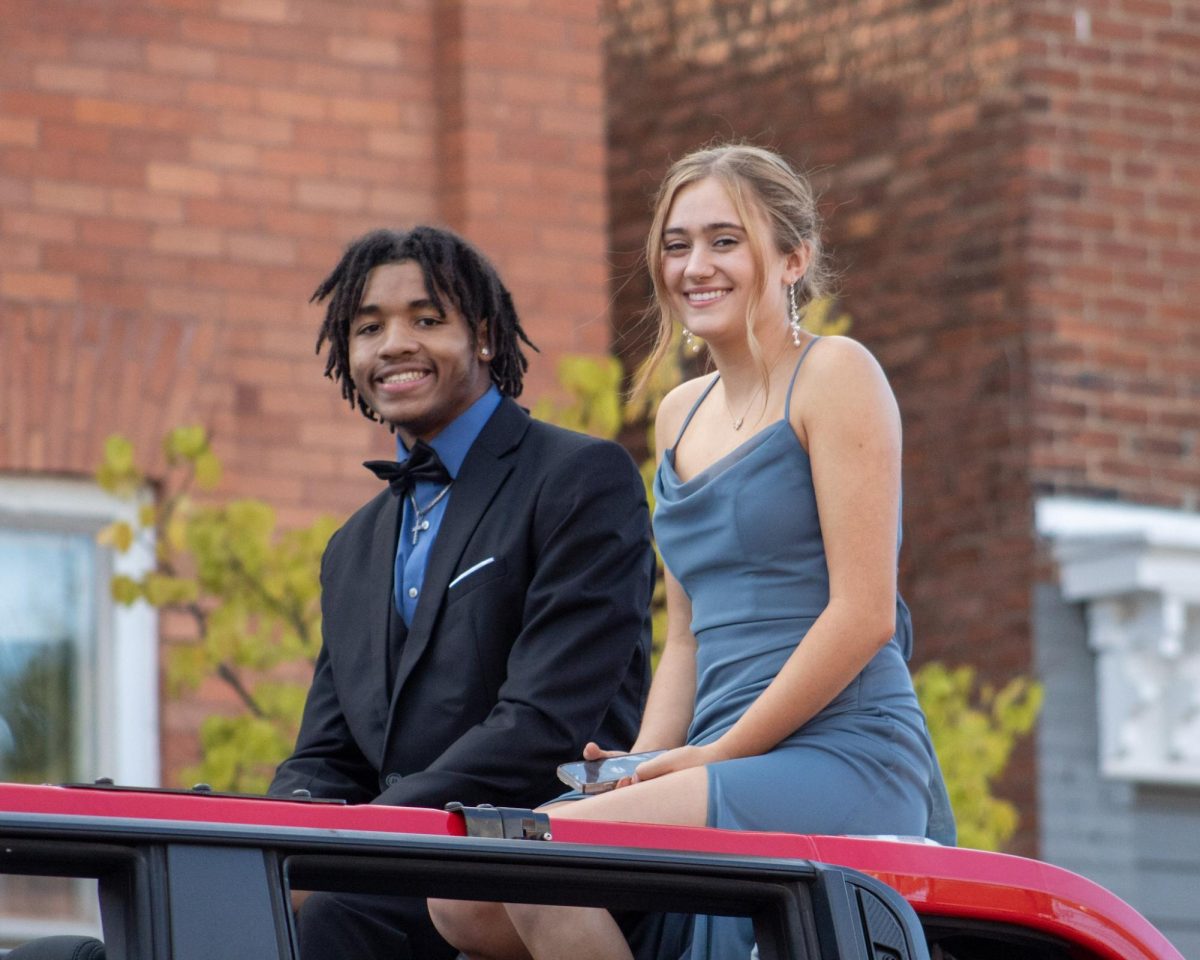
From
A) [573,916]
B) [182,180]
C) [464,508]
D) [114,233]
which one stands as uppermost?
[182,180]

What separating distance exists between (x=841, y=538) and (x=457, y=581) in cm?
64

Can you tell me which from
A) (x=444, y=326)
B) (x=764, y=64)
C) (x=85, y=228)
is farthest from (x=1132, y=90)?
(x=444, y=326)

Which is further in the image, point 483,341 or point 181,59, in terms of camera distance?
point 181,59

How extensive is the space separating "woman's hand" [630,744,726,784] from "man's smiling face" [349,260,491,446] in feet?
2.74

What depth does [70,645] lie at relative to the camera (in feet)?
29.0

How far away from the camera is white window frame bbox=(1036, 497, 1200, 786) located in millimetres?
10297

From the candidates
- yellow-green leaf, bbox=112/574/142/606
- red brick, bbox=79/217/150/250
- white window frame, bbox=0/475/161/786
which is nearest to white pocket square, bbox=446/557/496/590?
yellow-green leaf, bbox=112/574/142/606

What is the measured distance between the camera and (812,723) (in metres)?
3.93

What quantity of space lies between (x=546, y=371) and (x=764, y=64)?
10.5ft

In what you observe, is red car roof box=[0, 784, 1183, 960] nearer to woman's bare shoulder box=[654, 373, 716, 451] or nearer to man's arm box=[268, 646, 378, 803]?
woman's bare shoulder box=[654, 373, 716, 451]

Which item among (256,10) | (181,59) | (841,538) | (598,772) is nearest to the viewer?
(598,772)

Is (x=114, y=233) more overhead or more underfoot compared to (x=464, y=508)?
more overhead

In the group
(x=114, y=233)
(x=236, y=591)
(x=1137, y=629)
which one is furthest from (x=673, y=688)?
(x=1137, y=629)

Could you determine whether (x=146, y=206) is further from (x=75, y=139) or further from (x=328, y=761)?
(x=328, y=761)
